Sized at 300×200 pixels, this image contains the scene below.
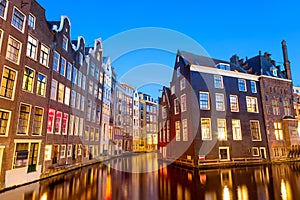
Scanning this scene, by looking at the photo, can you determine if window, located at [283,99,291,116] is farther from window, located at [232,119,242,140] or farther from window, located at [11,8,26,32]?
window, located at [11,8,26,32]

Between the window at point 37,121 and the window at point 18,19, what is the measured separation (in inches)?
280

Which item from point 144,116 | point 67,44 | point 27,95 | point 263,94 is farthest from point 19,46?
point 144,116

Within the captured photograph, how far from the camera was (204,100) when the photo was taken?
2741cm

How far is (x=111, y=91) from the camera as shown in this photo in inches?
1724

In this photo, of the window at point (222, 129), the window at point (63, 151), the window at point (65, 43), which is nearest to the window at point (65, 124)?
the window at point (63, 151)

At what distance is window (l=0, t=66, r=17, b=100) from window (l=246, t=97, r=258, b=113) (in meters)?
30.8

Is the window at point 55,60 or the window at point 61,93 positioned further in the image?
the window at point 61,93

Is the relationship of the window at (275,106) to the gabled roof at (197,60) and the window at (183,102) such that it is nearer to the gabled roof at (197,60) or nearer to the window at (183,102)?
the gabled roof at (197,60)

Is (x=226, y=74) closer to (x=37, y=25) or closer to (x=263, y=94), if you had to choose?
(x=263, y=94)

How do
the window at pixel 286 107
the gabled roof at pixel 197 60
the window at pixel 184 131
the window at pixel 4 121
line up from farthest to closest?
the window at pixel 286 107, the gabled roof at pixel 197 60, the window at pixel 184 131, the window at pixel 4 121

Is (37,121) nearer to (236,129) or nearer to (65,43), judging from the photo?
(65,43)

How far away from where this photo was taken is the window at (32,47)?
54.6 ft

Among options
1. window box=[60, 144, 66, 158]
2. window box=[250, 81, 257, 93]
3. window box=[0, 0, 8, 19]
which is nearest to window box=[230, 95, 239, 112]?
window box=[250, 81, 257, 93]

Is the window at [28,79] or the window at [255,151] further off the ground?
the window at [28,79]
